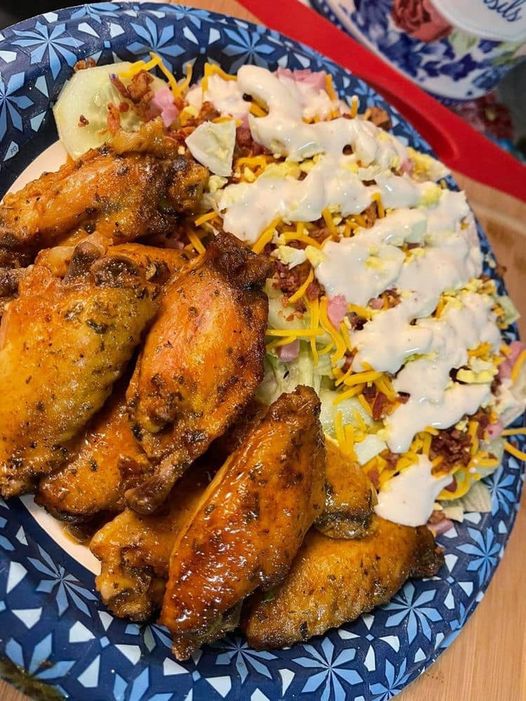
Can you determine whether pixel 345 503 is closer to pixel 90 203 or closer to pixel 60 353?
pixel 60 353

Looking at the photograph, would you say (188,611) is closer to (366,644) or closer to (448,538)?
(366,644)

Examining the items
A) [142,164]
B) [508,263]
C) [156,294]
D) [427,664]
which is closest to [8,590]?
[156,294]

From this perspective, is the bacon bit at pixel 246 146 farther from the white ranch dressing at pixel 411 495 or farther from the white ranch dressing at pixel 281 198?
the white ranch dressing at pixel 411 495

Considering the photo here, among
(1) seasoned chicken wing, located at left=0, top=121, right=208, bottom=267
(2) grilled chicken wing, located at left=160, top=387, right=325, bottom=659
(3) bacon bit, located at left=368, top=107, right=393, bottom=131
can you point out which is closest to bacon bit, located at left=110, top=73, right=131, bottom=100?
(1) seasoned chicken wing, located at left=0, top=121, right=208, bottom=267

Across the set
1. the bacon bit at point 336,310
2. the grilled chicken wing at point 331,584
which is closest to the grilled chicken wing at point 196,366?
the bacon bit at point 336,310

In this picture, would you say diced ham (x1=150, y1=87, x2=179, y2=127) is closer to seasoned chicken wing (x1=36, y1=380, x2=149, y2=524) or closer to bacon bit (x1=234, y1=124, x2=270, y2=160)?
bacon bit (x1=234, y1=124, x2=270, y2=160)

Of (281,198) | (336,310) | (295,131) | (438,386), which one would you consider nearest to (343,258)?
(336,310)
